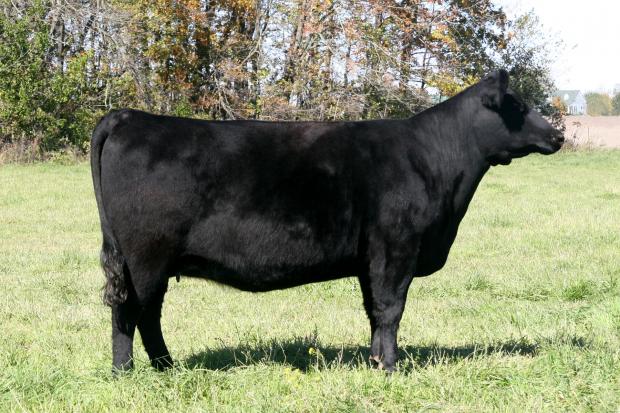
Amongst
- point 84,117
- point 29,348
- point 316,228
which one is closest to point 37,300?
point 29,348

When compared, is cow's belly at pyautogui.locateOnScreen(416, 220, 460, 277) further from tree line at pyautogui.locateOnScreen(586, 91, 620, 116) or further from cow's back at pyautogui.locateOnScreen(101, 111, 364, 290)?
tree line at pyautogui.locateOnScreen(586, 91, 620, 116)

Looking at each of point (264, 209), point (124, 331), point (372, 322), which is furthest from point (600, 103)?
point (124, 331)

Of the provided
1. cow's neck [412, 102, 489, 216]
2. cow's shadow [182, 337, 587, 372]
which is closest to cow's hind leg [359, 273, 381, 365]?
cow's shadow [182, 337, 587, 372]

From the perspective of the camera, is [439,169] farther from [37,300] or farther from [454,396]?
[37,300]

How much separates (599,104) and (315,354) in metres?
139

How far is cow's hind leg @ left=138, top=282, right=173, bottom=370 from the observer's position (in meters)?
4.93

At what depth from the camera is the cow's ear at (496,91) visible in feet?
17.3

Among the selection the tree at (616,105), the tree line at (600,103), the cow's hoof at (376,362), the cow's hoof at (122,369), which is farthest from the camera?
the tree line at (600,103)

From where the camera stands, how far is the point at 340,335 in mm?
6254

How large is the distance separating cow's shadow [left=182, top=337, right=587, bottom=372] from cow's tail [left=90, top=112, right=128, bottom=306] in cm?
74

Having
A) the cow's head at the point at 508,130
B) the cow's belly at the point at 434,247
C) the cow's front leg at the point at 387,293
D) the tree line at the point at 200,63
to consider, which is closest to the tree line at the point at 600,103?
the tree line at the point at 200,63

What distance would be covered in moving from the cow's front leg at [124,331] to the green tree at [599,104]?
136 metres

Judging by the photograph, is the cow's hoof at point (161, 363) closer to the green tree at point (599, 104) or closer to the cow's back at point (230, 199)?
the cow's back at point (230, 199)

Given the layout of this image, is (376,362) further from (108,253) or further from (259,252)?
(108,253)
